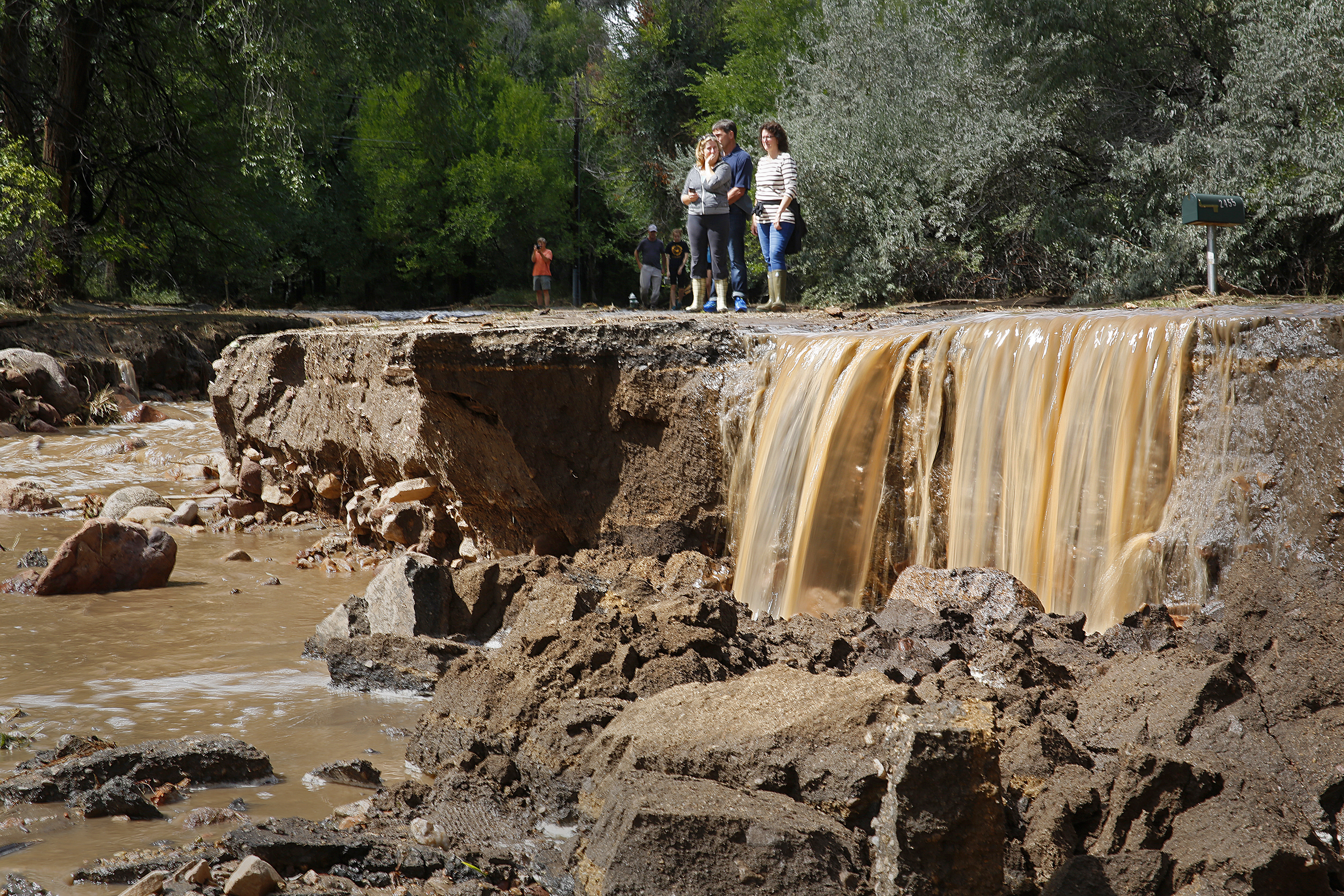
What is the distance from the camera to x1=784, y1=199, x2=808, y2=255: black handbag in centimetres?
898

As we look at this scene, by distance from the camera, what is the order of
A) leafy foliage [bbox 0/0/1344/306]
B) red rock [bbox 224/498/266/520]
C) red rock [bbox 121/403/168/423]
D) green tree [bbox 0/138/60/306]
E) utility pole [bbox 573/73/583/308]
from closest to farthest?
red rock [bbox 224/498/266/520] < leafy foliage [bbox 0/0/1344/306] < red rock [bbox 121/403/168/423] < green tree [bbox 0/138/60/306] < utility pole [bbox 573/73/583/308]

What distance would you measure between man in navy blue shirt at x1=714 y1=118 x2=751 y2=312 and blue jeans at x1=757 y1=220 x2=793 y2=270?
7.4 inches

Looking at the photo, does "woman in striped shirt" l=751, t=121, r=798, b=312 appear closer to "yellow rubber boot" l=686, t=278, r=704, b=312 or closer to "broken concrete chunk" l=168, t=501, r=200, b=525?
"yellow rubber boot" l=686, t=278, r=704, b=312

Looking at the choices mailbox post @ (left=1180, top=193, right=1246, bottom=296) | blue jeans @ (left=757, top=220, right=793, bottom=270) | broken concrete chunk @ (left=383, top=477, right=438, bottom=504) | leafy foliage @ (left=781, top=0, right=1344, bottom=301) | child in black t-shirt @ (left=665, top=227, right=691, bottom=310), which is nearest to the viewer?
broken concrete chunk @ (left=383, top=477, right=438, bottom=504)

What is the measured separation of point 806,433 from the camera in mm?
5391

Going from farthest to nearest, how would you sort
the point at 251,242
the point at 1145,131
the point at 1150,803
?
the point at 251,242 < the point at 1145,131 < the point at 1150,803

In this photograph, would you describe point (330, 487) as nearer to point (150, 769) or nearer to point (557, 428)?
point (557, 428)

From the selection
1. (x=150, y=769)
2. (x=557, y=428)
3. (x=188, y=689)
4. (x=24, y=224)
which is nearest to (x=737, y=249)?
(x=557, y=428)

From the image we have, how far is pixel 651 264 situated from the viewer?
2009cm

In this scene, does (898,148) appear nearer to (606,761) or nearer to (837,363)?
(837,363)

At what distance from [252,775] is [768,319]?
4.84m

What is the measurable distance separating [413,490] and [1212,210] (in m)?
6.58

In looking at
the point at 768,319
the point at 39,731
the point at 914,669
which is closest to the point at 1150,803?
the point at 914,669

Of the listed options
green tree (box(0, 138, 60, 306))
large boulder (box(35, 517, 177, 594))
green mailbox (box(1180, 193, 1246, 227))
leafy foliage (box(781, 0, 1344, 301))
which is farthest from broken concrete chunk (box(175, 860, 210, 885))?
green tree (box(0, 138, 60, 306))
